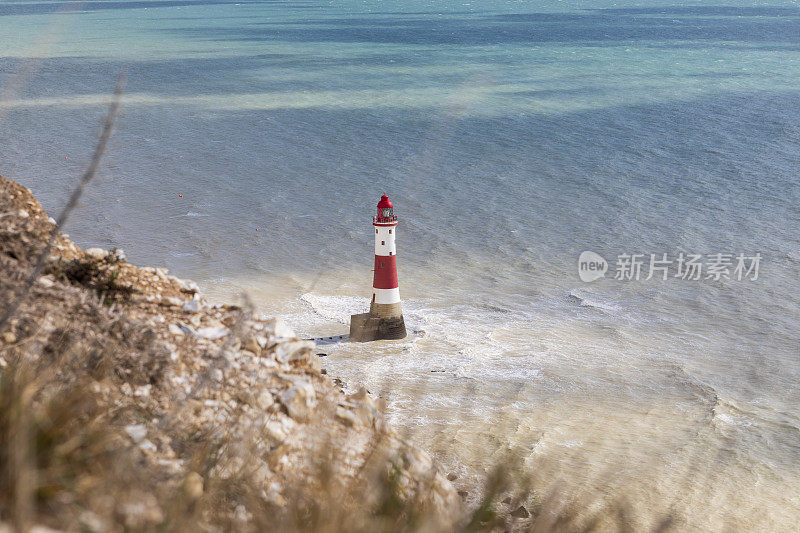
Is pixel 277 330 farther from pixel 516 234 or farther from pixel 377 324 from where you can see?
pixel 516 234

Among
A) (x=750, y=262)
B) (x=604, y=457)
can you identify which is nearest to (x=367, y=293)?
(x=604, y=457)

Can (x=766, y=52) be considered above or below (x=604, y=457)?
above

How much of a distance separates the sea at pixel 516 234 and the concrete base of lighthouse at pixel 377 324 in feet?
0.77

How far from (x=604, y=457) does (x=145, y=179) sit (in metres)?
15.7

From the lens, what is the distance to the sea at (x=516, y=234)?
8633 millimetres

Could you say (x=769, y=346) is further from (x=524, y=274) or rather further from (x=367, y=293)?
(x=367, y=293)

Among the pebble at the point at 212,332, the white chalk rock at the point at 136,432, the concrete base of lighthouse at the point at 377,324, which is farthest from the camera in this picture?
the concrete base of lighthouse at the point at 377,324

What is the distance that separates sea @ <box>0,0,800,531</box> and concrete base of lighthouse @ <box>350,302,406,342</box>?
0.77ft

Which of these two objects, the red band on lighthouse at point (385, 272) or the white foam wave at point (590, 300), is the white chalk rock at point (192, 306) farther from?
the white foam wave at point (590, 300)

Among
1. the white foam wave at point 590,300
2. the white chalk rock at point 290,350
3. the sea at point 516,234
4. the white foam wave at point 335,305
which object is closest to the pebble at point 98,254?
the white chalk rock at point 290,350

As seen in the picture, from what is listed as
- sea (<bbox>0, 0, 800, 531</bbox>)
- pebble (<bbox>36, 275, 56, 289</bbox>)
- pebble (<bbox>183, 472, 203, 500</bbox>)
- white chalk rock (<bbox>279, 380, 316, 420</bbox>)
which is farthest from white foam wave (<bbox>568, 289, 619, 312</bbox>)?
pebble (<bbox>183, 472, 203, 500</bbox>)

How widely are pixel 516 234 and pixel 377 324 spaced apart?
6.90 meters

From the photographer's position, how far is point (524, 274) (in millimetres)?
14742

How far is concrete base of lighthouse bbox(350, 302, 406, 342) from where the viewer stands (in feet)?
35.6
